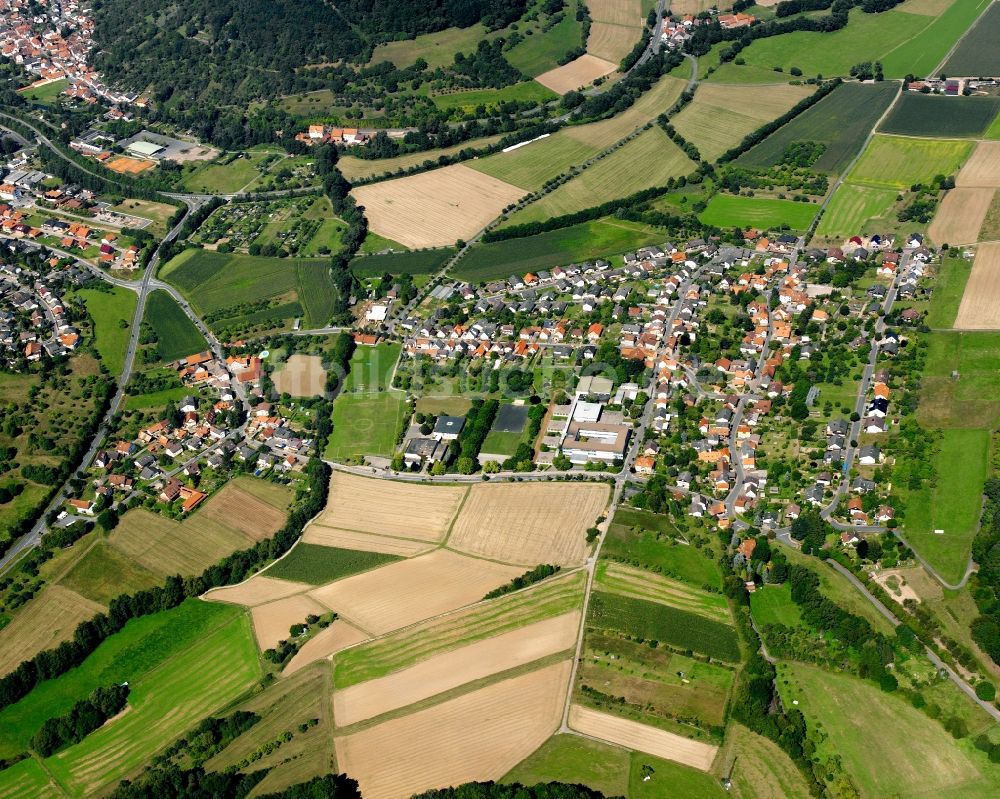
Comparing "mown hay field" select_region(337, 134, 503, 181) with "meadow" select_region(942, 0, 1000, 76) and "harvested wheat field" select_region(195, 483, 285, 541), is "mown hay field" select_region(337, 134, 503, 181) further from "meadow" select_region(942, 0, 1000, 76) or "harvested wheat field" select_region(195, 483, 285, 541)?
"meadow" select_region(942, 0, 1000, 76)

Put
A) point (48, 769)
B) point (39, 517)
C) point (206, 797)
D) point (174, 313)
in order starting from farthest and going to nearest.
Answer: point (174, 313)
point (39, 517)
point (48, 769)
point (206, 797)

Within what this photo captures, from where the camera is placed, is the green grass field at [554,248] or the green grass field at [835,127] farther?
the green grass field at [835,127]

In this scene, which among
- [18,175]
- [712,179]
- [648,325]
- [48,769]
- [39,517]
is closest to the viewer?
[48,769]

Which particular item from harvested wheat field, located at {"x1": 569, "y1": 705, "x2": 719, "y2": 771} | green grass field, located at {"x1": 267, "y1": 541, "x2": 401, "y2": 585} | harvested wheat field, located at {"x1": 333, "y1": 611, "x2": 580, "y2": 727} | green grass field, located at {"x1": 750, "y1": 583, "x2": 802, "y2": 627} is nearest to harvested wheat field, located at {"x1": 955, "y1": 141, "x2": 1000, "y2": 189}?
green grass field, located at {"x1": 750, "y1": 583, "x2": 802, "y2": 627}

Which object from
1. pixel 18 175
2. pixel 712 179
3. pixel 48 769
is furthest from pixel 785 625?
pixel 18 175

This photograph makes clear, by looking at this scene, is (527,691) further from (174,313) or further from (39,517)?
(174,313)

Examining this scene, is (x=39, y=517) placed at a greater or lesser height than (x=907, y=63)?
lesser

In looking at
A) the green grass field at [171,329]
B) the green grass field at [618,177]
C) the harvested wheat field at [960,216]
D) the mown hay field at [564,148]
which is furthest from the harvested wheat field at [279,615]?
the harvested wheat field at [960,216]

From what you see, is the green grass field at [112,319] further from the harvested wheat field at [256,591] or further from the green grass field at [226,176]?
the harvested wheat field at [256,591]
